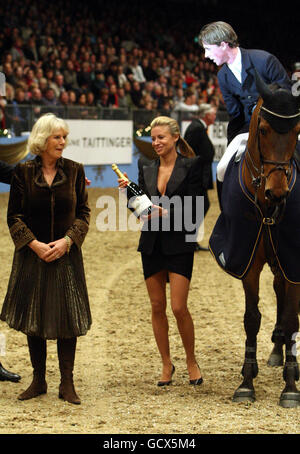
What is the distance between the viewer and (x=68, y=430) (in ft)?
12.9

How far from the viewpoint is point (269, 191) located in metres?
4.02

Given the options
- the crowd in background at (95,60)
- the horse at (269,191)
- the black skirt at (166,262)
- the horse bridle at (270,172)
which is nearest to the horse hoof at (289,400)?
the horse at (269,191)

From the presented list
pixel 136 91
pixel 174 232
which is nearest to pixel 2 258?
pixel 174 232

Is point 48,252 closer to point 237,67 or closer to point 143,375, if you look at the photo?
point 143,375

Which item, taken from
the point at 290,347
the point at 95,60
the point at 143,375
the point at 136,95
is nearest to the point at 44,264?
the point at 143,375

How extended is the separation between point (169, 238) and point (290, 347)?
1165mm

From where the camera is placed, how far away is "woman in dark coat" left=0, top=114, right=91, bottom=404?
452cm

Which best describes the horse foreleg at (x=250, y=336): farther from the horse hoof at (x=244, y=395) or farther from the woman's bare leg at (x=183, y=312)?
the woman's bare leg at (x=183, y=312)

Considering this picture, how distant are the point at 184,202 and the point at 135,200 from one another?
0.43m

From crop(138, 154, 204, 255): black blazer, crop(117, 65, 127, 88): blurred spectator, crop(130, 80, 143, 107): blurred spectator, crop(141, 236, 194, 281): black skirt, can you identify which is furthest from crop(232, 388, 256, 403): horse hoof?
crop(117, 65, 127, 88): blurred spectator

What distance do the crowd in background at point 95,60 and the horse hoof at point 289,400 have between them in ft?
29.7

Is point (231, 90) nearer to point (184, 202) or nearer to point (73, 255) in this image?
point (184, 202)
